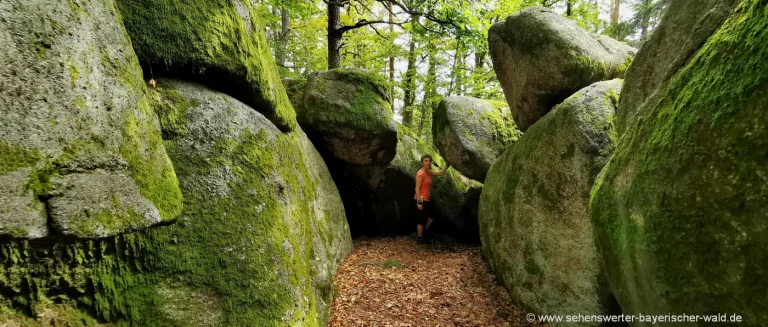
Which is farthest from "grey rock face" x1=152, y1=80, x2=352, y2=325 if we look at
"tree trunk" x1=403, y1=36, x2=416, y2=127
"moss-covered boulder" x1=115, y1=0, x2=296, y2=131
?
"tree trunk" x1=403, y1=36, x2=416, y2=127

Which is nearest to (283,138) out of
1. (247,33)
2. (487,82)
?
(247,33)

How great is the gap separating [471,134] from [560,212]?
4.39m

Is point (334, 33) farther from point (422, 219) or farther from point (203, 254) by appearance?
point (203, 254)

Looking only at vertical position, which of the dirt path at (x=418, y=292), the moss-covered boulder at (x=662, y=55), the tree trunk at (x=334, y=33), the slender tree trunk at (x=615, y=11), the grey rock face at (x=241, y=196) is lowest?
the dirt path at (x=418, y=292)

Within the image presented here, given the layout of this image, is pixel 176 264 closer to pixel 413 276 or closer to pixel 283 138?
pixel 283 138

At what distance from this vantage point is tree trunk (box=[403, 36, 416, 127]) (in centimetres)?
1736

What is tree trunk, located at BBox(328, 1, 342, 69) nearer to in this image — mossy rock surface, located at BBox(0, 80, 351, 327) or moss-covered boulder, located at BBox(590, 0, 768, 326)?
mossy rock surface, located at BBox(0, 80, 351, 327)

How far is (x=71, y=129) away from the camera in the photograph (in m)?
2.58

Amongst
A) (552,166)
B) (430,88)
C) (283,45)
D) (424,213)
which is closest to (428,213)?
(424,213)

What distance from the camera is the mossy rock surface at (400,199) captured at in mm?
10594

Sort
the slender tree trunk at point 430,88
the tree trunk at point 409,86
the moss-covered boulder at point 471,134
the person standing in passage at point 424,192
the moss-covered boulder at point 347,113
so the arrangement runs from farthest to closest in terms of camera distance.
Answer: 1. the slender tree trunk at point 430,88
2. the tree trunk at point 409,86
3. the person standing in passage at point 424,192
4. the moss-covered boulder at point 471,134
5. the moss-covered boulder at point 347,113

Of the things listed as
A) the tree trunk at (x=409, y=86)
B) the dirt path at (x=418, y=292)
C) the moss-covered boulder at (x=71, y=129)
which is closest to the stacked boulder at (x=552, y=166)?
the dirt path at (x=418, y=292)

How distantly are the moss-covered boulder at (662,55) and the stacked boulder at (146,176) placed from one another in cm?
424

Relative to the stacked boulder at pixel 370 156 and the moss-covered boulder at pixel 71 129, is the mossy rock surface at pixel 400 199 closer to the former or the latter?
the stacked boulder at pixel 370 156
